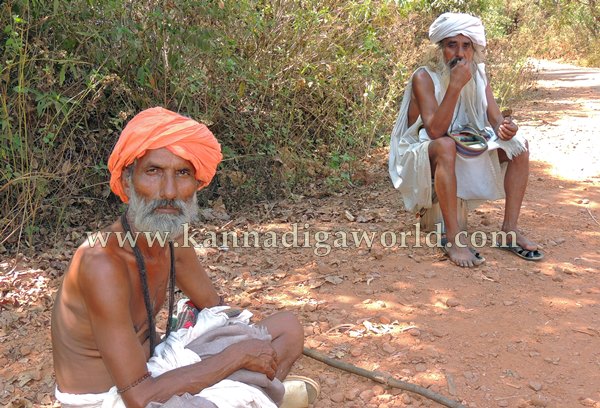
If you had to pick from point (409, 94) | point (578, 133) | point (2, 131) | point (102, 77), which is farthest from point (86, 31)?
point (578, 133)

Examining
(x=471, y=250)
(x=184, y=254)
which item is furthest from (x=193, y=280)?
(x=471, y=250)

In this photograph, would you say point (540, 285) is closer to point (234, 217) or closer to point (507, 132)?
point (507, 132)

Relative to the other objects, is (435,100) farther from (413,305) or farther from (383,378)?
(383,378)

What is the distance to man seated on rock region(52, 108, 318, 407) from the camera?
2.03 m

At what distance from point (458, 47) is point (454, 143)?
681mm

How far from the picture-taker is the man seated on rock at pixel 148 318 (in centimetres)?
203

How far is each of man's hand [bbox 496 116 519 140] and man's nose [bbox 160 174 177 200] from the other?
2727 millimetres

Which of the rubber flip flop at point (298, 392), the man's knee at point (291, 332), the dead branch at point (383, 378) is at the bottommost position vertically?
the dead branch at point (383, 378)

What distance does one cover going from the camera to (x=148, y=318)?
2.30m

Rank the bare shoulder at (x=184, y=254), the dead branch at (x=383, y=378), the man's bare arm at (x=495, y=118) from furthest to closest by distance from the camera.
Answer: the man's bare arm at (x=495, y=118), the dead branch at (x=383, y=378), the bare shoulder at (x=184, y=254)

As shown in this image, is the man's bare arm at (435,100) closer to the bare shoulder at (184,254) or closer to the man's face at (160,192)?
the bare shoulder at (184,254)

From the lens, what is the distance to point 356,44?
6.86 meters

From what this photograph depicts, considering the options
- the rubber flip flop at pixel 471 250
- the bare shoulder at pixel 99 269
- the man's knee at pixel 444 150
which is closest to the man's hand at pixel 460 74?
the man's knee at pixel 444 150

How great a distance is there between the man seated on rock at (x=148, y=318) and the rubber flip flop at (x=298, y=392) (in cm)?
24
